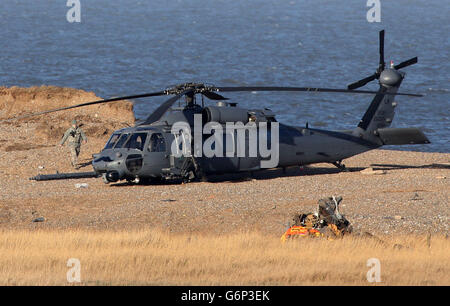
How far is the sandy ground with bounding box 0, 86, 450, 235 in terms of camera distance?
17.8m

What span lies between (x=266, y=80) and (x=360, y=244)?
6226 cm

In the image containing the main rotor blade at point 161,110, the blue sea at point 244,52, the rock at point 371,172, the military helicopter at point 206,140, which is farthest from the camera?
the blue sea at point 244,52

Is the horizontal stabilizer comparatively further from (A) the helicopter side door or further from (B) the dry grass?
(B) the dry grass

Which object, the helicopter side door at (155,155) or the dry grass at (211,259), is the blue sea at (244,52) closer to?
the helicopter side door at (155,155)

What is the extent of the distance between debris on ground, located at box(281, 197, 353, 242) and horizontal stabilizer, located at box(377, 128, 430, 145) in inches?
459

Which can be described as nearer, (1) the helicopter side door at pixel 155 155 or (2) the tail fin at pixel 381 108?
(1) the helicopter side door at pixel 155 155

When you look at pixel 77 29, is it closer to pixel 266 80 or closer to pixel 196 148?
pixel 266 80

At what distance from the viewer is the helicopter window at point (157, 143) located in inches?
944

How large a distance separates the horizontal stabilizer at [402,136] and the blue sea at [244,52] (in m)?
15.8

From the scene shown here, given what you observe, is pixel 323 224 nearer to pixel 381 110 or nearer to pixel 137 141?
pixel 137 141

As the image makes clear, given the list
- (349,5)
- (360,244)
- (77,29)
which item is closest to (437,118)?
(360,244)

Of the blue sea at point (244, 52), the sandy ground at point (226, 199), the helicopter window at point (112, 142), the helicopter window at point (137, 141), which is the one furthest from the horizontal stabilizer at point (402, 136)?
the blue sea at point (244, 52)

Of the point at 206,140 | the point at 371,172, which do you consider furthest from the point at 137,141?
the point at 371,172

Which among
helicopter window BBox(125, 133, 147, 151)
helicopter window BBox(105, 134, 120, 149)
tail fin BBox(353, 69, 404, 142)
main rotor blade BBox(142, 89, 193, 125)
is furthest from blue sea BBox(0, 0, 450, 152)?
main rotor blade BBox(142, 89, 193, 125)
